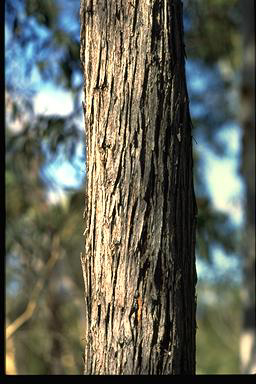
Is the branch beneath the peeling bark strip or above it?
above

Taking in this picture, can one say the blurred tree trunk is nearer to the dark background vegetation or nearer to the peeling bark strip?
the dark background vegetation

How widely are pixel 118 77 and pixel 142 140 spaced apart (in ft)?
0.82

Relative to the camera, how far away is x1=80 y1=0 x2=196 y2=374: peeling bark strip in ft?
8.24

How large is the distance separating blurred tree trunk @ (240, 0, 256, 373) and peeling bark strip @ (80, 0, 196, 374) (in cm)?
509

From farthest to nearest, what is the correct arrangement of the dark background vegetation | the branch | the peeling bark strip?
the branch → the dark background vegetation → the peeling bark strip

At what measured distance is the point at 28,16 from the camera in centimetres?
652

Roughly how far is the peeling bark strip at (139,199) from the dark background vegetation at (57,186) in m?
1.47

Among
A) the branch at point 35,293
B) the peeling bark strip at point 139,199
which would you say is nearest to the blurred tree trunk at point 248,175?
the branch at point 35,293

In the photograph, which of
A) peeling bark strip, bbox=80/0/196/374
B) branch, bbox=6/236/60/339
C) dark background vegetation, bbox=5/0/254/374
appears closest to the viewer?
peeling bark strip, bbox=80/0/196/374

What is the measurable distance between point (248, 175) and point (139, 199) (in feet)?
19.3

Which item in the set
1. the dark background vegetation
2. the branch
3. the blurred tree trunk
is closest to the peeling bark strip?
the dark background vegetation

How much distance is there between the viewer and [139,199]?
A: 2555 mm

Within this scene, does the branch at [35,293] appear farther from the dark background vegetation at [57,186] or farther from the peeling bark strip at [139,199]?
the peeling bark strip at [139,199]

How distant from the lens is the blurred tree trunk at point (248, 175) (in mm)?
7766
